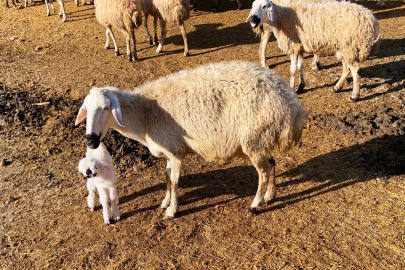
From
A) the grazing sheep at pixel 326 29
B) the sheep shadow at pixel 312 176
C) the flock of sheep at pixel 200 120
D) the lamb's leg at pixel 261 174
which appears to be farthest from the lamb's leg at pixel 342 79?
the lamb's leg at pixel 261 174

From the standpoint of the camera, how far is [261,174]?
4629mm

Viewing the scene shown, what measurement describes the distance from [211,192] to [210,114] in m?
1.54

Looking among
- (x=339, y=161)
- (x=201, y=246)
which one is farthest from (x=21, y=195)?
(x=339, y=161)

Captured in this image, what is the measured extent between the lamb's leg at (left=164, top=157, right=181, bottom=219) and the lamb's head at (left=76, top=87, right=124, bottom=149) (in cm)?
98

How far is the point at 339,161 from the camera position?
5.69 metres

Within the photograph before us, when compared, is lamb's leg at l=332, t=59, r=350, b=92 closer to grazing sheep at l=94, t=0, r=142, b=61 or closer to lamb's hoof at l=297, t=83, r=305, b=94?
lamb's hoof at l=297, t=83, r=305, b=94

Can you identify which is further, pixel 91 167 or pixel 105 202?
pixel 105 202

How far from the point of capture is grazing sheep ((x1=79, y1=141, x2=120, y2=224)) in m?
4.19

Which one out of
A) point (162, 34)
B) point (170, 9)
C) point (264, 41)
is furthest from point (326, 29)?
point (162, 34)

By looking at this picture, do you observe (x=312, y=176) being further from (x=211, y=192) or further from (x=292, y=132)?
(x=211, y=192)

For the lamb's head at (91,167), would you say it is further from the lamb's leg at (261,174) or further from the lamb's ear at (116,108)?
the lamb's leg at (261,174)

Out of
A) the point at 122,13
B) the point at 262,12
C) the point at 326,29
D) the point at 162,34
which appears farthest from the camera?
the point at 162,34

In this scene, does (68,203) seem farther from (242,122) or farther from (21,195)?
(242,122)

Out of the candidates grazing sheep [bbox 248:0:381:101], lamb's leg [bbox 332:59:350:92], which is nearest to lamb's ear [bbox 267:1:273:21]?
grazing sheep [bbox 248:0:381:101]
